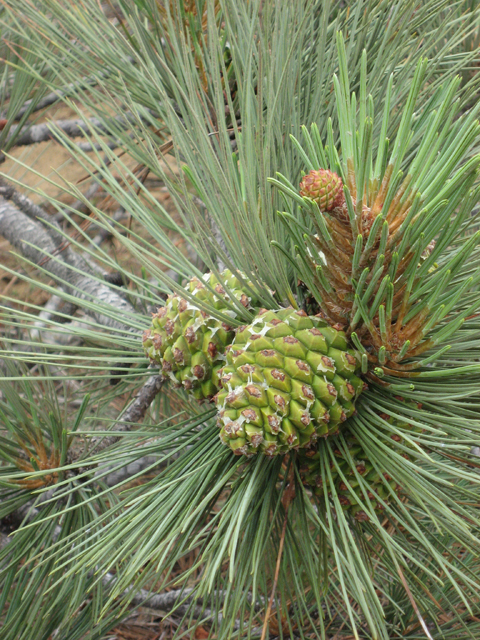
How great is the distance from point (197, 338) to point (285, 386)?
0.12 m

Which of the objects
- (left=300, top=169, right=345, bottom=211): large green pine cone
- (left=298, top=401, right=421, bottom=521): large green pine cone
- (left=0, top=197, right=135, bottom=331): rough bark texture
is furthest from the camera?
(left=0, top=197, right=135, bottom=331): rough bark texture

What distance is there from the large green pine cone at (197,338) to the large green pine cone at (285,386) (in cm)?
6

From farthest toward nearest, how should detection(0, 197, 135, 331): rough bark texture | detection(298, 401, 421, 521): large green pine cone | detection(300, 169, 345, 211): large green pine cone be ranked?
detection(0, 197, 135, 331): rough bark texture < detection(298, 401, 421, 521): large green pine cone < detection(300, 169, 345, 211): large green pine cone

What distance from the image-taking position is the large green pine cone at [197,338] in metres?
0.51

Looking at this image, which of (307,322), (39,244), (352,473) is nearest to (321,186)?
(307,322)

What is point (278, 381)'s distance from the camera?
0.43m

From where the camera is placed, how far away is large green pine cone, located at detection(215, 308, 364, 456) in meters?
0.43

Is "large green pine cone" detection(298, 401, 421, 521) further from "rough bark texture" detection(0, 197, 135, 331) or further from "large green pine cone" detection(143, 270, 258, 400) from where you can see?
"rough bark texture" detection(0, 197, 135, 331)

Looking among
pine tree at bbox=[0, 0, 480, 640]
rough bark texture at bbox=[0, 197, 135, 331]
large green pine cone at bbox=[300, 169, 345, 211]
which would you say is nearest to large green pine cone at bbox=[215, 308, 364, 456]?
pine tree at bbox=[0, 0, 480, 640]

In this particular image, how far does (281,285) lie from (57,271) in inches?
24.8

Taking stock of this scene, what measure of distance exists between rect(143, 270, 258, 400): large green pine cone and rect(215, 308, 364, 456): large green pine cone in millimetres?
58

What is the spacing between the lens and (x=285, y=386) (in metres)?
0.43

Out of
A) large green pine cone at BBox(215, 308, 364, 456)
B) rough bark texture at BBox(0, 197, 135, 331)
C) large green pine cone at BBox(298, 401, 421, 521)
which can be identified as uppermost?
rough bark texture at BBox(0, 197, 135, 331)

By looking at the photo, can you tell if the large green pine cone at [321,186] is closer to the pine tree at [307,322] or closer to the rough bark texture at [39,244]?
the pine tree at [307,322]
